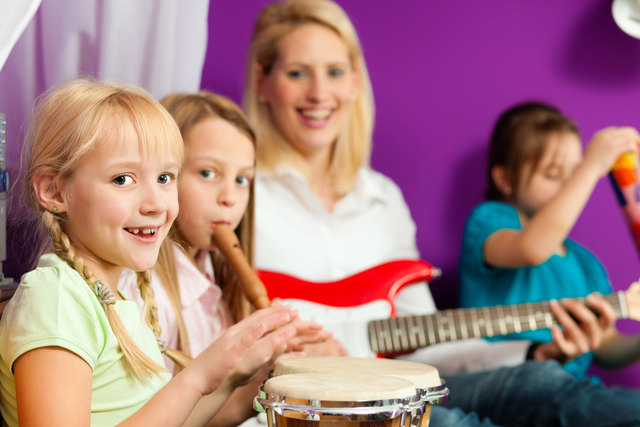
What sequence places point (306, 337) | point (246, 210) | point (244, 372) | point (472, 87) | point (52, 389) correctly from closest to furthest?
1. point (52, 389)
2. point (244, 372)
3. point (306, 337)
4. point (246, 210)
5. point (472, 87)

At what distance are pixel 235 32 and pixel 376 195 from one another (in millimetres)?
571

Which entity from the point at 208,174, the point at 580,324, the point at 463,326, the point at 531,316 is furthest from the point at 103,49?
the point at 580,324

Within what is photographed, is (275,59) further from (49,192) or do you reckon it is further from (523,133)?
(49,192)

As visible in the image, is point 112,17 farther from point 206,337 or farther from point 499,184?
point 499,184

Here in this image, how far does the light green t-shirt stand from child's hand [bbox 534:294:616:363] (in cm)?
102

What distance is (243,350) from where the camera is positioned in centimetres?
100

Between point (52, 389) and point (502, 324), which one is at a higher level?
point (52, 389)

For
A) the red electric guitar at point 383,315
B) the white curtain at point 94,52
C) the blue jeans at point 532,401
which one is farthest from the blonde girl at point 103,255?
the red electric guitar at point 383,315

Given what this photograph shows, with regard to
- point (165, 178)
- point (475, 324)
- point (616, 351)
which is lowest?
point (616, 351)

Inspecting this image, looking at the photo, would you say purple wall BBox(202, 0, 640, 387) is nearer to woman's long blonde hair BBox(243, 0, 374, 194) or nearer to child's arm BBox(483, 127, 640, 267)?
woman's long blonde hair BBox(243, 0, 374, 194)

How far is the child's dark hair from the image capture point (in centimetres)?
200

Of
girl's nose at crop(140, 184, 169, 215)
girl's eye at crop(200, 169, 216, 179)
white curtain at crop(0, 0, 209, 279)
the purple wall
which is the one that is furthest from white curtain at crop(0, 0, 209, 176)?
the purple wall

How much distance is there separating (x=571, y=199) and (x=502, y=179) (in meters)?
0.31

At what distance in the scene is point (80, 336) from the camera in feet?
3.01
